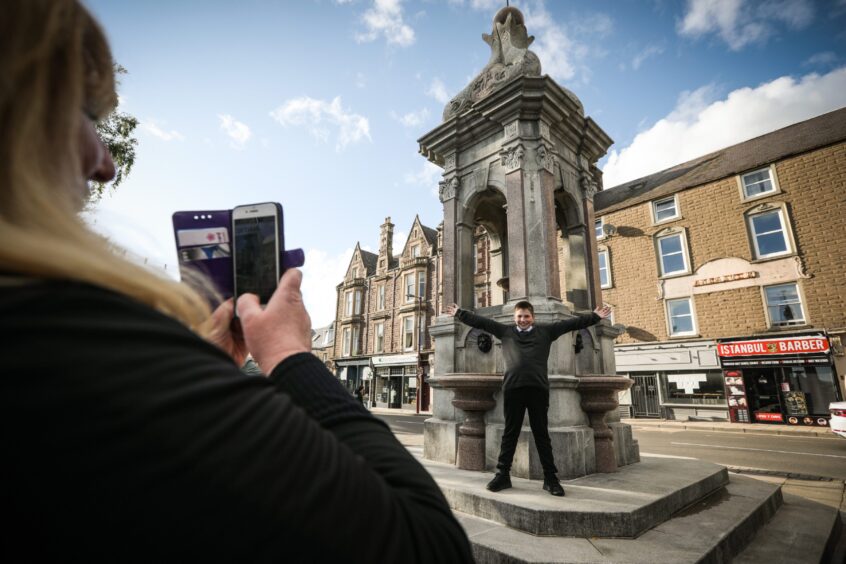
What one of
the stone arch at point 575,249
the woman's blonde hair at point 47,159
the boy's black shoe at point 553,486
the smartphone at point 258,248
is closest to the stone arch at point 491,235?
the stone arch at point 575,249

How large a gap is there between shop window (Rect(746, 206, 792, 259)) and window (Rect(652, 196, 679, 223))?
3.02m

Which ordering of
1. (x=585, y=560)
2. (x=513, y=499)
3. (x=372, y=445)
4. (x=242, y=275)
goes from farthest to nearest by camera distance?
(x=513, y=499)
(x=585, y=560)
(x=242, y=275)
(x=372, y=445)

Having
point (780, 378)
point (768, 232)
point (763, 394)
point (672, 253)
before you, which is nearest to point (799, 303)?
point (780, 378)

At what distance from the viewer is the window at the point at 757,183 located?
58.2 ft

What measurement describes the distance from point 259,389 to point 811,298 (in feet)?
71.7

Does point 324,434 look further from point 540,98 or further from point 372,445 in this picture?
point 540,98

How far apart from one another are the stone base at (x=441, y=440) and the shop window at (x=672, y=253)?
725 inches

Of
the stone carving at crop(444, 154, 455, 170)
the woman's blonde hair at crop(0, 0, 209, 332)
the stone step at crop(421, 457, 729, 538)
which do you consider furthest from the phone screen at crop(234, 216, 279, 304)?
the stone carving at crop(444, 154, 455, 170)

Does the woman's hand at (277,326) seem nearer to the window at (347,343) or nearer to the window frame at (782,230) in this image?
the window frame at (782,230)

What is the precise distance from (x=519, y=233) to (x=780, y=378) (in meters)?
17.2

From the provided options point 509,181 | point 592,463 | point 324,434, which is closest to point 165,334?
point 324,434

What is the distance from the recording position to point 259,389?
571mm

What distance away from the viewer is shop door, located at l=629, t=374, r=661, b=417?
19172 millimetres

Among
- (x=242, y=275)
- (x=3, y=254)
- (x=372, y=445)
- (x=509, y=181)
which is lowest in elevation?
(x=372, y=445)
